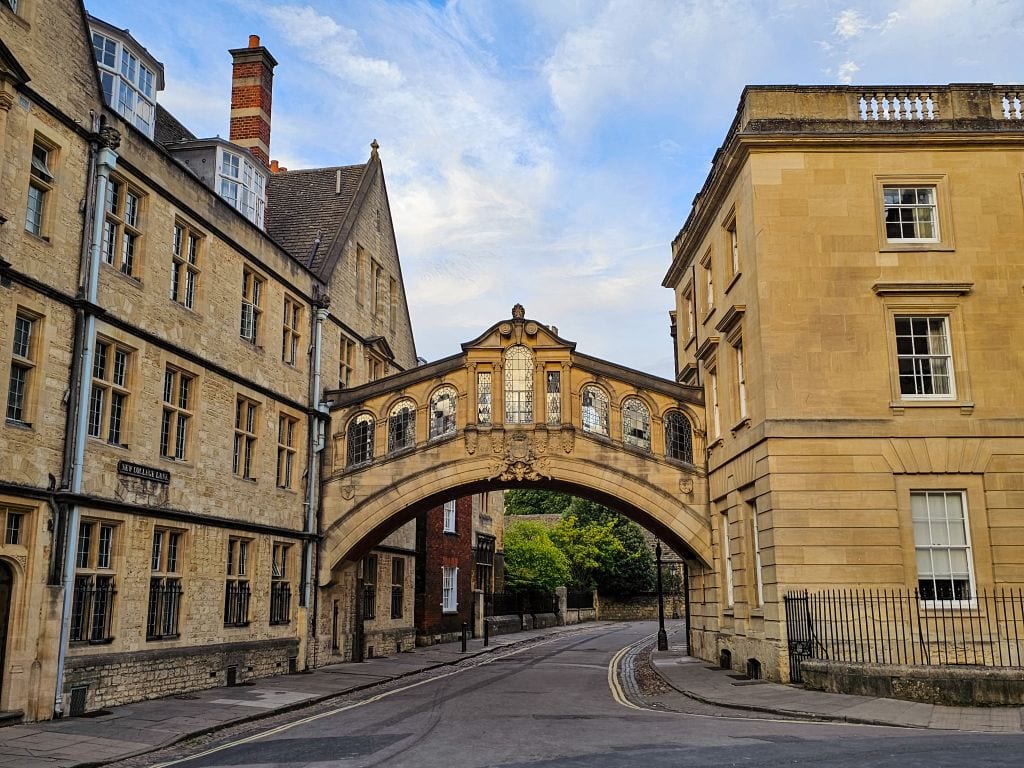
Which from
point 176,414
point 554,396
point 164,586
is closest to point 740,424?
point 554,396

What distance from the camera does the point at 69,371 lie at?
15359 mm

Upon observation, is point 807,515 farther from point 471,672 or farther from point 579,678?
point 471,672

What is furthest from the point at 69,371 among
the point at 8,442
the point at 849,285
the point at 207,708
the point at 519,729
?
the point at 849,285

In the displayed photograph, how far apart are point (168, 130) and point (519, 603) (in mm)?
32741

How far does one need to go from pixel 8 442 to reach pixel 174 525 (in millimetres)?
4923

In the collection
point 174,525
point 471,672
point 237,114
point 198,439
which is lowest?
point 471,672

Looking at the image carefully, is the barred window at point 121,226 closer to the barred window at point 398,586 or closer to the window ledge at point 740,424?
the window ledge at point 740,424

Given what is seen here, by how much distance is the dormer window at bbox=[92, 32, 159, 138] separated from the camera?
1809cm

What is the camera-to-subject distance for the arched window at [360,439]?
2550 cm

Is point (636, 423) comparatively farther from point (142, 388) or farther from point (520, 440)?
point (142, 388)

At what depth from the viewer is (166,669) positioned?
58.1 feet

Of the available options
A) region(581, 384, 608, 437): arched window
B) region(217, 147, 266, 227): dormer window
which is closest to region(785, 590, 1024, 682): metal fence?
region(581, 384, 608, 437): arched window

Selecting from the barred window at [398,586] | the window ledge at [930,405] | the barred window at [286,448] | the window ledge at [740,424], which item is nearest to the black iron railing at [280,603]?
the barred window at [286,448]

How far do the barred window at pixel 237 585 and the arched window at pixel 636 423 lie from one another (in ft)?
32.2
